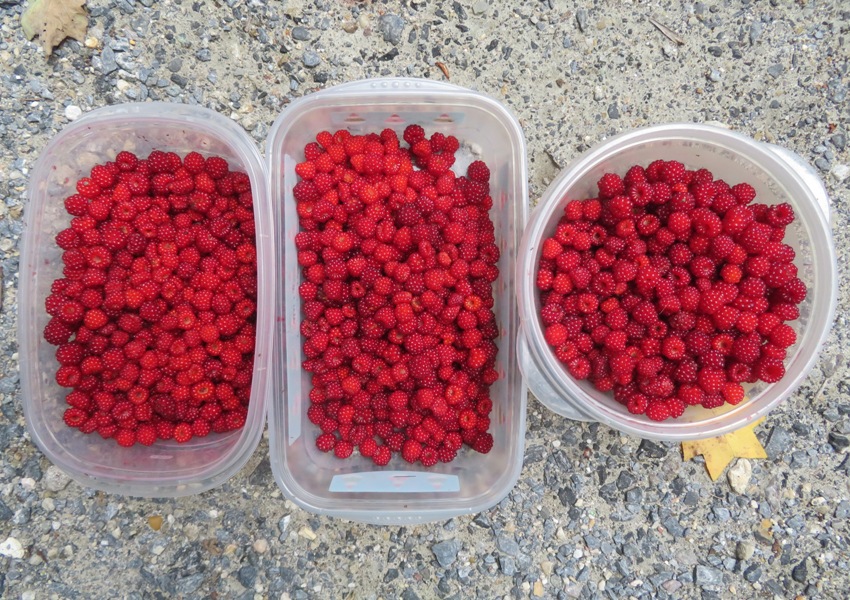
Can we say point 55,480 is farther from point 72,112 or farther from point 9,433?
point 72,112

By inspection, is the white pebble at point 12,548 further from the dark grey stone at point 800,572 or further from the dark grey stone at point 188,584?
the dark grey stone at point 800,572

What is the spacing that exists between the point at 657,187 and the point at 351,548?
1020 millimetres

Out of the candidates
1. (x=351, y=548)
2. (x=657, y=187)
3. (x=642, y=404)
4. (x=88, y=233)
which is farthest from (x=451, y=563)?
(x=88, y=233)

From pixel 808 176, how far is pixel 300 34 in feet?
3.82

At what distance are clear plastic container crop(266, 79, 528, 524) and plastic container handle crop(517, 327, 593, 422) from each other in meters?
0.07

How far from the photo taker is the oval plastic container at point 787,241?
109cm

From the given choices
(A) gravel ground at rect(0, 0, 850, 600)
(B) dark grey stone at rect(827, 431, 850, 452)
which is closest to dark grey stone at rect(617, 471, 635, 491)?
(A) gravel ground at rect(0, 0, 850, 600)

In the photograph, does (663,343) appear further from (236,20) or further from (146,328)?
(236,20)

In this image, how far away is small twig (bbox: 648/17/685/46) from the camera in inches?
56.5

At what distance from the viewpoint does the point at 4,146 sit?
4.38 feet

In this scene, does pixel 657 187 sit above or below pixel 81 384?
above

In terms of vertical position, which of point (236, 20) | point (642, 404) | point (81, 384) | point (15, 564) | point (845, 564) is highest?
point (236, 20)

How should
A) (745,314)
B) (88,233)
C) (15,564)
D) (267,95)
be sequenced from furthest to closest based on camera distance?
1. (267,95)
2. (15,564)
3. (88,233)
4. (745,314)

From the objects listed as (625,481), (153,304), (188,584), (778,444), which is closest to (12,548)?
(188,584)
